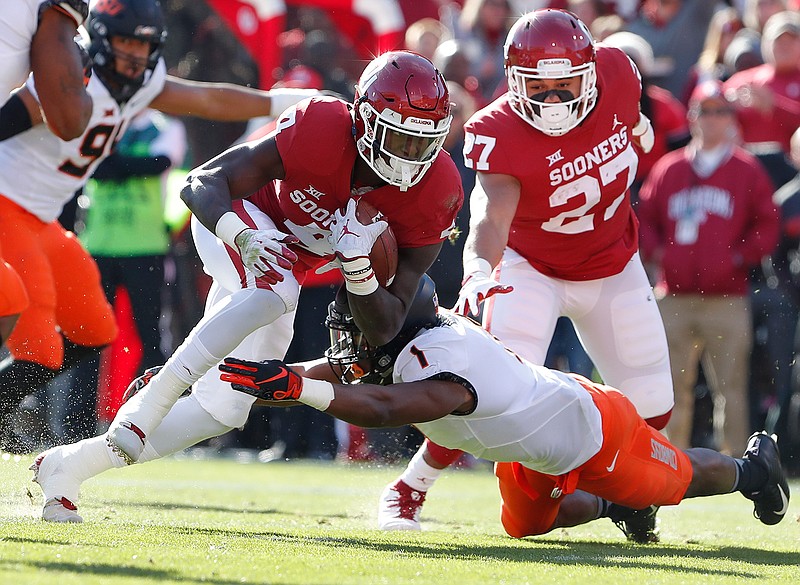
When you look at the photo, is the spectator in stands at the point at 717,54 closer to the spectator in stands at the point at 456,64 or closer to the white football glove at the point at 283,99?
the spectator in stands at the point at 456,64

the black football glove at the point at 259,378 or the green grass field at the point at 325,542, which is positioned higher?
the black football glove at the point at 259,378

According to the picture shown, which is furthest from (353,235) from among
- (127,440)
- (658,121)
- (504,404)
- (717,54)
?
(717,54)

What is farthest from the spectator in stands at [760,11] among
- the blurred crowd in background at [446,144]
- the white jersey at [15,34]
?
the white jersey at [15,34]

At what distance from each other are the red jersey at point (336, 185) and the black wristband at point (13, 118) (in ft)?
4.77

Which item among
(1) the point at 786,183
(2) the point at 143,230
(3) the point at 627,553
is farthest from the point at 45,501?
(1) the point at 786,183

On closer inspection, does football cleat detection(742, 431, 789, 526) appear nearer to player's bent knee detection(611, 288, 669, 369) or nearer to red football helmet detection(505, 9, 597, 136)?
player's bent knee detection(611, 288, 669, 369)

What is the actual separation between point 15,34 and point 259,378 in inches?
73.4

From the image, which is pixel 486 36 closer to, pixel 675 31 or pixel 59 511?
pixel 675 31

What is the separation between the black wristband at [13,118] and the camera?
5504mm

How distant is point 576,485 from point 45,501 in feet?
6.03

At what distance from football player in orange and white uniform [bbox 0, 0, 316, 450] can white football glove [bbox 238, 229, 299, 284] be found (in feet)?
5.31

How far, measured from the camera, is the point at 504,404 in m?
4.32

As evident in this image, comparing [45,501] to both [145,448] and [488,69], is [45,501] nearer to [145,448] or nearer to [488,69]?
[145,448]

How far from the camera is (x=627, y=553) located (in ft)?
15.0
